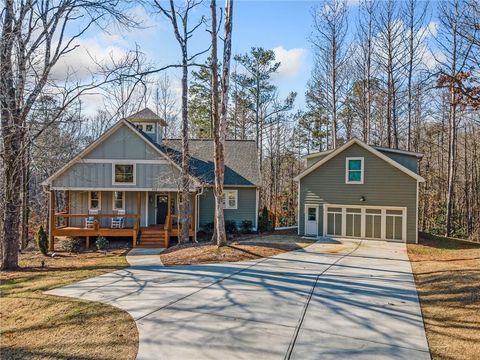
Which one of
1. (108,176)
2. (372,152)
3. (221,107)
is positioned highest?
(221,107)

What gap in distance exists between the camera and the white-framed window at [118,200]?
64.2ft

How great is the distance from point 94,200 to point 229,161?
7986 mm

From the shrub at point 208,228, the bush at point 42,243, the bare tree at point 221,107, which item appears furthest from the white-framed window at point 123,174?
the bare tree at point 221,107

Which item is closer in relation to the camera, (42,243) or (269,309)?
(269,309)

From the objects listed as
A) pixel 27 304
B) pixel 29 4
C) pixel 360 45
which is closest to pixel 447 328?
pixel 27 304

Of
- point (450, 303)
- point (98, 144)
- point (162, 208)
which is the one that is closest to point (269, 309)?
point (450, 303)

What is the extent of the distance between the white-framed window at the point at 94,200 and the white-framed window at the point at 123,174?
5.69ft

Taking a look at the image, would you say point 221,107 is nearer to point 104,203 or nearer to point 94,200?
point 104,203

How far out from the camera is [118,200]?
19.6m

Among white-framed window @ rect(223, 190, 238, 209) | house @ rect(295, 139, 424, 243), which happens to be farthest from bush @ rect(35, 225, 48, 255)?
house @ rect(295, 139, 424, 243)

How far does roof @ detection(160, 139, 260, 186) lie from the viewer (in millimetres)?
20641

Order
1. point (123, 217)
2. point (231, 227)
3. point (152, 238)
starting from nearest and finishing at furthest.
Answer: point (152, 238)
point (123, 217)
point (231, 227)

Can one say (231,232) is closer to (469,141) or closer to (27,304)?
(27,304)

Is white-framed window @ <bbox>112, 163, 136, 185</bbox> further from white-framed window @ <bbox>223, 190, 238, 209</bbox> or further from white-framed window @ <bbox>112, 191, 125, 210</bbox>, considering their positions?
white-framed window @ <bbox>223, 190, 238, 209</bbox>
